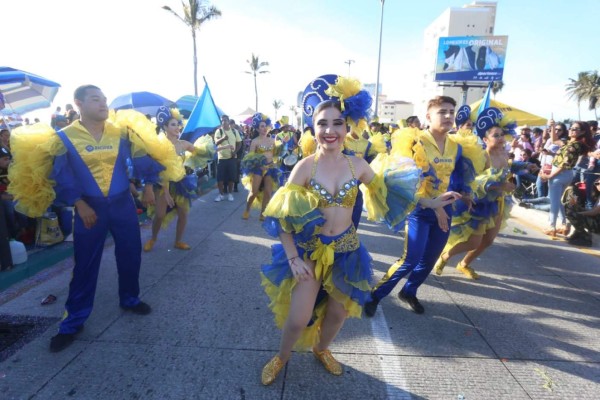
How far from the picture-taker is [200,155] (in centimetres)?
549

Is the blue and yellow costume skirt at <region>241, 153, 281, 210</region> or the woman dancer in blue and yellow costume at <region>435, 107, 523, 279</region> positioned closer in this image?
the woman dancer in blue and yellow costume at <region>435, 107, 523, 279</region>

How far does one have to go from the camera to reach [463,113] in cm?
532

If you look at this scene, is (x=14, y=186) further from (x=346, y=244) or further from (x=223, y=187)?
(x=223, y=187)

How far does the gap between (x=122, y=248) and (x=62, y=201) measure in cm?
65

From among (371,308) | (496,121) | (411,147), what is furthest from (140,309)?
(496,121)

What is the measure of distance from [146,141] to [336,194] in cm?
210

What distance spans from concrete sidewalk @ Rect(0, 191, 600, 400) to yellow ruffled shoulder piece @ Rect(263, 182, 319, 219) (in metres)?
1.31

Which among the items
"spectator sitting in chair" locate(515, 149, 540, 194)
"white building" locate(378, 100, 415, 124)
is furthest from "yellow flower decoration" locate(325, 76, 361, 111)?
"white building" locate(378, 100, 415, 124)

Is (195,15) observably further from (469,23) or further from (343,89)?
(469,23)

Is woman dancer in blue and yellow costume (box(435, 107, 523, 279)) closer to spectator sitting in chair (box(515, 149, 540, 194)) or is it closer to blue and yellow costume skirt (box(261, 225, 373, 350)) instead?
blue and yellow costume skirt (box(261, 225, 373, 350))

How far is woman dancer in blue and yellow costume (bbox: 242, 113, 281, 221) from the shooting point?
6.98 meters

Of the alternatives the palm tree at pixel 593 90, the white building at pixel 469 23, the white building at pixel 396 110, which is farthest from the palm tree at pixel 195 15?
the white building at pixel 396 110

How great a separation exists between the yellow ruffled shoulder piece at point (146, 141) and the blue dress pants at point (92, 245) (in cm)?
43

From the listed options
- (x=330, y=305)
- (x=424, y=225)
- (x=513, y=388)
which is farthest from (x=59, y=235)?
(x=513, y=388)
